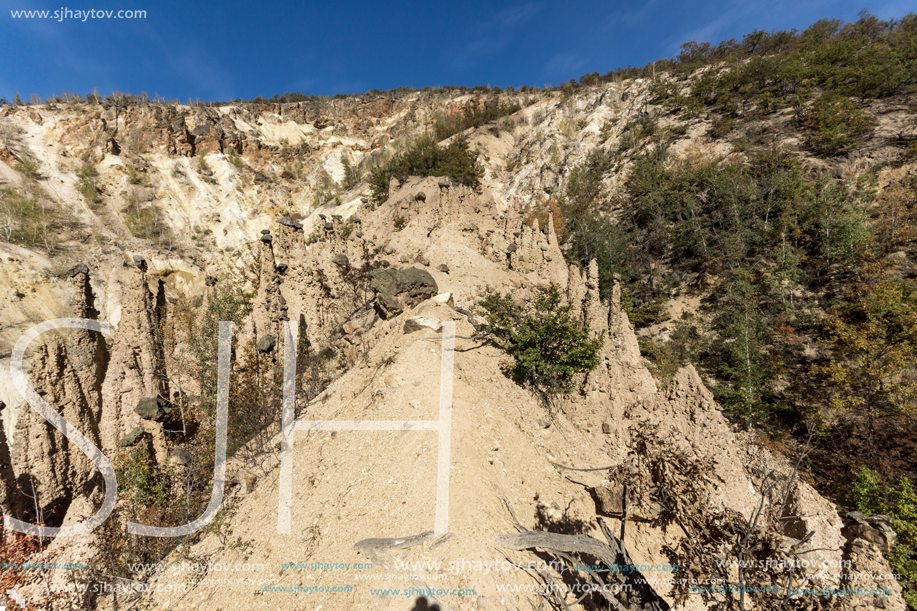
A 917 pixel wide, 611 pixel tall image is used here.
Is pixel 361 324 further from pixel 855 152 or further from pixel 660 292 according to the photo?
pixel 855 152

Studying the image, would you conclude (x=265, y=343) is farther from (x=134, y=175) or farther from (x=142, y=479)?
(x=134, y=175)

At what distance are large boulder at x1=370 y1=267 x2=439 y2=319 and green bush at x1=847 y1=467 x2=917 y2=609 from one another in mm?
10429

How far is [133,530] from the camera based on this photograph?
6.58 m

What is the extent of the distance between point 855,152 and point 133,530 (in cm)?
4448

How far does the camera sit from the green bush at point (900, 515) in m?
5.09

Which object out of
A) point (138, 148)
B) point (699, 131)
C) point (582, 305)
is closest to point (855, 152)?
point (699, 131)

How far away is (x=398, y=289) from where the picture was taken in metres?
10.2

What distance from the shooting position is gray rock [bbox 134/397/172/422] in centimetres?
817

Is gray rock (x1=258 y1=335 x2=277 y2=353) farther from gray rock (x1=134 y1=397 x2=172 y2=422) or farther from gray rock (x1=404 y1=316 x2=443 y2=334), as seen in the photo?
gray rock (x1=404 y1=316 x2=443 y2=334)

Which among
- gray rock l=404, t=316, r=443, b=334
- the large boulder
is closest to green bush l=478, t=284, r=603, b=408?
gray rock l=404, t=316, r=443, b=334

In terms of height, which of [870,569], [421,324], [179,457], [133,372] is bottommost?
[179,457]

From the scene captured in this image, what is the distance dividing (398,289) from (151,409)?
283 inches

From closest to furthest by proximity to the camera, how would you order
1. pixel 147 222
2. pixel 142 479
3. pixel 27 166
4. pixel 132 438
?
pixel 142 479 < pixel 132 438 < pixel 27 166 < pixel 147 222

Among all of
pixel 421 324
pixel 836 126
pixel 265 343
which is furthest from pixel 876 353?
pixel 265 343
